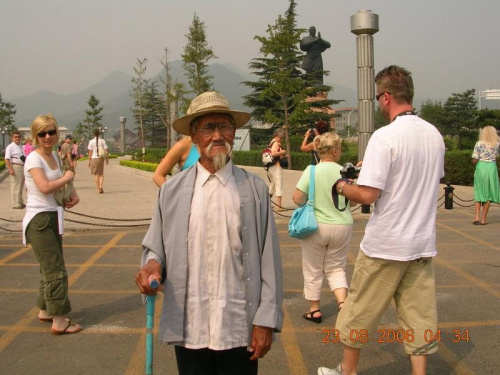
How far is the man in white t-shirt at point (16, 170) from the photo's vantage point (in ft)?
39.3

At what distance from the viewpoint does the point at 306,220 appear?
171 inches

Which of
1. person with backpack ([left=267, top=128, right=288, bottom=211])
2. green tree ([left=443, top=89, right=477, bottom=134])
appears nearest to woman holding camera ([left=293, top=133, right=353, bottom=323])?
person with backpack ([left=267, top=128, right=288, bottom=211])

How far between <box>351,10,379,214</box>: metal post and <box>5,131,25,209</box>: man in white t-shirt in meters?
7.53

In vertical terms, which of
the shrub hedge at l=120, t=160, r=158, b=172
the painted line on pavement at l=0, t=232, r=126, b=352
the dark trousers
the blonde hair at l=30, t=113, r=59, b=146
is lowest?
the painted line on pavement at l=0, t=232, r=126, b=352

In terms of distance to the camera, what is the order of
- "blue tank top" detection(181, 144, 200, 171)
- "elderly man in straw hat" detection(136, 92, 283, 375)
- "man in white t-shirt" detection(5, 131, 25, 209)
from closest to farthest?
1. "elderly man in straw hat" detection(136, 92, 283, 375)
2. "blue tank top" detection(181, 144, 200, 171)
3. "man in white t-shirt" detection(5, 131, 25, 209)

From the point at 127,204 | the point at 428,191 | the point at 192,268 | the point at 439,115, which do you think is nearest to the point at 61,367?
the point at 192,268

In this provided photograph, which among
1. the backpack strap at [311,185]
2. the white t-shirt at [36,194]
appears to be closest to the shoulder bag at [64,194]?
the white t-shirt at [36,194]

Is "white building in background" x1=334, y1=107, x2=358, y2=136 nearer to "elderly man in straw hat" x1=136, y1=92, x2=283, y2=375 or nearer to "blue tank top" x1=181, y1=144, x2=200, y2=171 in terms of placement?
"blue tank top" x1=181, y1=144, x2=200, y2=171

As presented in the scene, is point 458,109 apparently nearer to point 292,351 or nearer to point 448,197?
point 448,197

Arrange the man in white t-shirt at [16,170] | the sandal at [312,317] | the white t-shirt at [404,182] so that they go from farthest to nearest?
the man in white t-shirt at [16,170], the sandal at [312,317], the white t-shirt at [404,182]

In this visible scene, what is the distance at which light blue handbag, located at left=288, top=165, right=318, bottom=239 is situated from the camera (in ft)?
14.2

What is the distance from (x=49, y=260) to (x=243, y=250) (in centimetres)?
257

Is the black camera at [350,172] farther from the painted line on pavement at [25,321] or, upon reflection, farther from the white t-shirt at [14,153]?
the white t-shirt at [14,153]

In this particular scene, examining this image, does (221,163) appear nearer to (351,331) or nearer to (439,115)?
(351,331)
